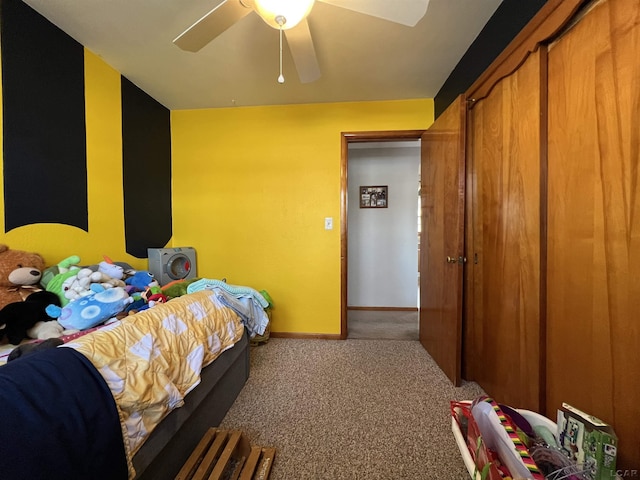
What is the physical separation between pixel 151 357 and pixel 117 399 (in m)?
0.16

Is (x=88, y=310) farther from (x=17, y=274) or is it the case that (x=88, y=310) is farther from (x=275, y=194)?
(x=275, y=194)

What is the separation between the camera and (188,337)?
1141 mm

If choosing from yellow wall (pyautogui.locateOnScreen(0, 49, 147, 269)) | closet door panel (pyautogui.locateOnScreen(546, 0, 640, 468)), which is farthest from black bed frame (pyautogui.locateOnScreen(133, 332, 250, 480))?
closet door panel (pyautogui.locateOnScreen(546, 0, 640, 468))

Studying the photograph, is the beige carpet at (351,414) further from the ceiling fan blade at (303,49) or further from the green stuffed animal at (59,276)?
the ceiling fan blade at (303,49)

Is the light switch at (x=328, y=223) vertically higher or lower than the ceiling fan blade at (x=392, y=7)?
lower

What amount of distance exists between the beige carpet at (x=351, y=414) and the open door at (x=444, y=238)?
236mm

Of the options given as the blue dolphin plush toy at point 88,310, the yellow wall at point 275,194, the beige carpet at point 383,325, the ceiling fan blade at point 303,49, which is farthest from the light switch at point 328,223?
the blue dolphin plush toy at point 88,310

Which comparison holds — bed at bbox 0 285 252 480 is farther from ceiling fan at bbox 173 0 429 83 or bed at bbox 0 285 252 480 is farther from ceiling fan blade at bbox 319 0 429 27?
ceiling fan blade at bbox 319 0 429 27

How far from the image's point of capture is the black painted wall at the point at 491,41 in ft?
4.26

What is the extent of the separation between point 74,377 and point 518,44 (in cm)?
227

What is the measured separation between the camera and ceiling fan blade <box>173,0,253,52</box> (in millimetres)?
1129

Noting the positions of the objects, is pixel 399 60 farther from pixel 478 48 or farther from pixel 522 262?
pixel 522 262

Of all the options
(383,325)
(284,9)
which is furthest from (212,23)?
(383,325)

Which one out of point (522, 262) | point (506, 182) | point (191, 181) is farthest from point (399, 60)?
point (191, 181)
